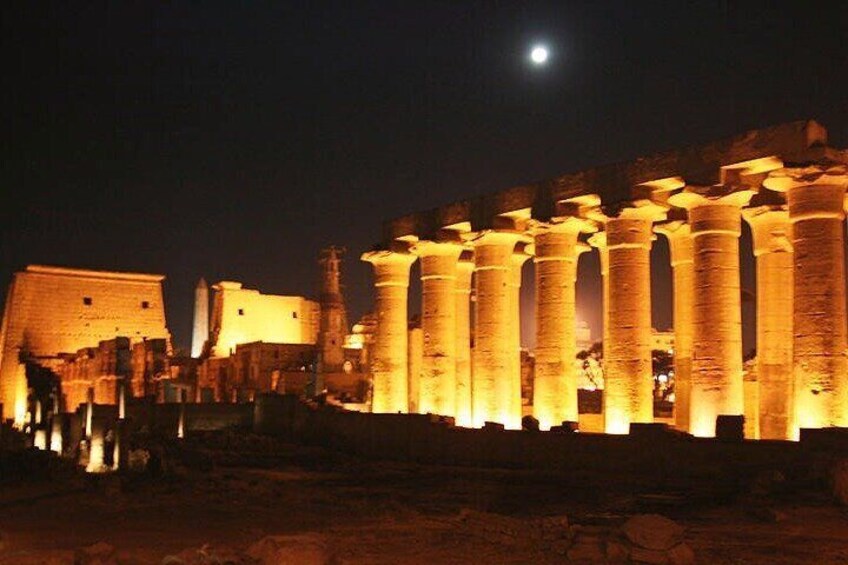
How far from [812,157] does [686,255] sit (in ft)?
22.1

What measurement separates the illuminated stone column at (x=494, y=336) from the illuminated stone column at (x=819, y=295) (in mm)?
8960

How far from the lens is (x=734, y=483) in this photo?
17.3 meters

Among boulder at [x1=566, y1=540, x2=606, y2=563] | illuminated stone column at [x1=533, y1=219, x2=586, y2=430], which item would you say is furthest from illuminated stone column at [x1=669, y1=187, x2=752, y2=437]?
boulder at [x1=566, y1=540, x2=606, y2=563]

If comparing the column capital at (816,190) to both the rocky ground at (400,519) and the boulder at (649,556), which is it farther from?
the boulder at (649,556)

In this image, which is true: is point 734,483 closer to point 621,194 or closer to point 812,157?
point 812,157

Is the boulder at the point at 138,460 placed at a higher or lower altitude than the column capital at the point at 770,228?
lower

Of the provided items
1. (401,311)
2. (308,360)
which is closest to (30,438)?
(308,360)

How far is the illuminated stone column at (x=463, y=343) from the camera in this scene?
2855cm

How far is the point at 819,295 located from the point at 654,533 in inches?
406

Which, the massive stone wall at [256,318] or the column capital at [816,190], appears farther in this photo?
the massive stone wall at [256,318]

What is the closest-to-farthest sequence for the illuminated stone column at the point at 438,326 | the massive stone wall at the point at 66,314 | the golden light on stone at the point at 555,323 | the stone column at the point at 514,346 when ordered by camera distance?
the golden light on stone at the point at 555,323 < the stone column at the point at 514,346 < the illuminated stone column at the point at 438,326 < the massive stone wall at the point at 66,314

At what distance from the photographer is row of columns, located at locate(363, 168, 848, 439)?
1942 centimetres

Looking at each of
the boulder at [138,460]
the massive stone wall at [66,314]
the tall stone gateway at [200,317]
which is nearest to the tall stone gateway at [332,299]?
the massive stone wall at [66,314]

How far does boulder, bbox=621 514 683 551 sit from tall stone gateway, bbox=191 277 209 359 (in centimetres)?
6263
